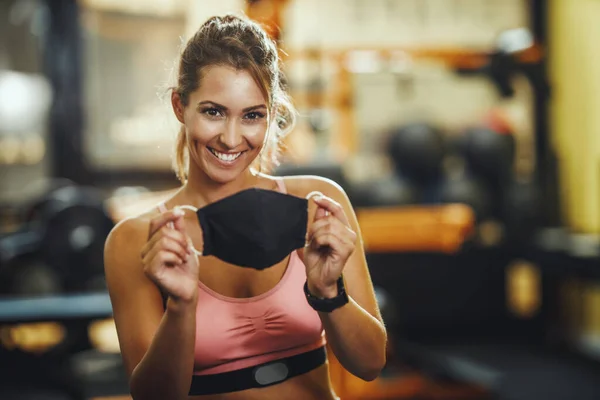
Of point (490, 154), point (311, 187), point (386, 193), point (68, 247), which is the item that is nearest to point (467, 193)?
point (490, 154)

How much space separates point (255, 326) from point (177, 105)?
0.45 meters

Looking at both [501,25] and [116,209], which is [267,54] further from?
[501,25]

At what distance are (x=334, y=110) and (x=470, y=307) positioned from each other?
2.15 meters

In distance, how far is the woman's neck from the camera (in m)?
1.43

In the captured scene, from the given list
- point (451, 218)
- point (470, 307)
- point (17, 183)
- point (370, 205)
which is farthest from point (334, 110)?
point (17, 183)

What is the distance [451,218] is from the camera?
18.9ft

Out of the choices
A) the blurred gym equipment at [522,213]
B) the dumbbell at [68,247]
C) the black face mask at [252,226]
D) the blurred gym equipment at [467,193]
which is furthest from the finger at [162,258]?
the blurred gym equipment at [522,213]

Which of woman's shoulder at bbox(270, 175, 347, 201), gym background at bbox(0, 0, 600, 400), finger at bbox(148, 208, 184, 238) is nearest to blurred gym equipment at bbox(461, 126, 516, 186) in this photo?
gym background at bbox(0, 0, 600, 400)

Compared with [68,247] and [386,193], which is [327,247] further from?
[386,193]

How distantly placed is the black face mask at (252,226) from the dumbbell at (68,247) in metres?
3.94

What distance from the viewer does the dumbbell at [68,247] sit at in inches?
195

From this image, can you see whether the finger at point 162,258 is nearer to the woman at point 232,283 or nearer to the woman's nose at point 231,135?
the woman at point 232,283

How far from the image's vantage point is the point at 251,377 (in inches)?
53.9

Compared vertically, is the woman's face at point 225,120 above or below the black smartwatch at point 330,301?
above
